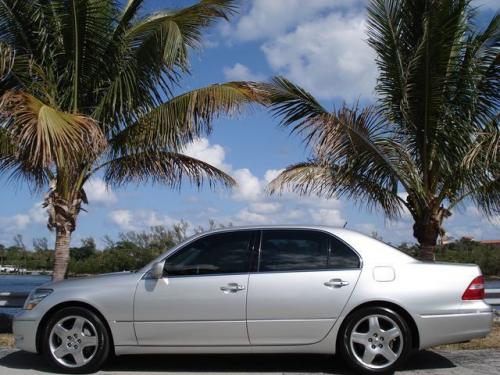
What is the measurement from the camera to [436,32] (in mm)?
9758

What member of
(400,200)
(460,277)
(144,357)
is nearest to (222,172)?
(400,200)

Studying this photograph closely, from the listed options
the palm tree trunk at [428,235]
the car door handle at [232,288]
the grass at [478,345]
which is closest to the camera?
the car door handle at [232,288]

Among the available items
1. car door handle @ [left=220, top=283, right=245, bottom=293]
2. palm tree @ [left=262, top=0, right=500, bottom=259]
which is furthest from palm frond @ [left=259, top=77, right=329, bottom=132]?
car door handle @ [left=220, top=283, right=245, bottom=293]

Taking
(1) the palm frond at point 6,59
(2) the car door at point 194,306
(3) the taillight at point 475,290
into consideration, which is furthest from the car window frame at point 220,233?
(1) the palm frond at point 6,59

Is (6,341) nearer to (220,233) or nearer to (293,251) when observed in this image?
(220,233)

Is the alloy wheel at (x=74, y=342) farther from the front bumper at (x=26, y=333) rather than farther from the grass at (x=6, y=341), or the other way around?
the grass at (x=6, y=341)

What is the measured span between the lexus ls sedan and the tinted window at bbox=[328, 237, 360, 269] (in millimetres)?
10

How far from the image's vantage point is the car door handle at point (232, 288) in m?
6.32

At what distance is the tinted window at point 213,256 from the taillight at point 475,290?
7.28 feet

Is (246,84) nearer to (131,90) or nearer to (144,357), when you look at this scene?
(131,90)

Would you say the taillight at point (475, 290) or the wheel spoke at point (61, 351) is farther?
the wheel spoke at point (61, 351)

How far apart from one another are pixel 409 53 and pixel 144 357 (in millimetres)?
6497

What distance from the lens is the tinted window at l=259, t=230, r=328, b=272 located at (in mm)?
6473

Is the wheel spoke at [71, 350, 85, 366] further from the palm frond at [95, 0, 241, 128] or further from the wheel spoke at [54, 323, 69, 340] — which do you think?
the palm frond at [95, 0, 241, 128]
